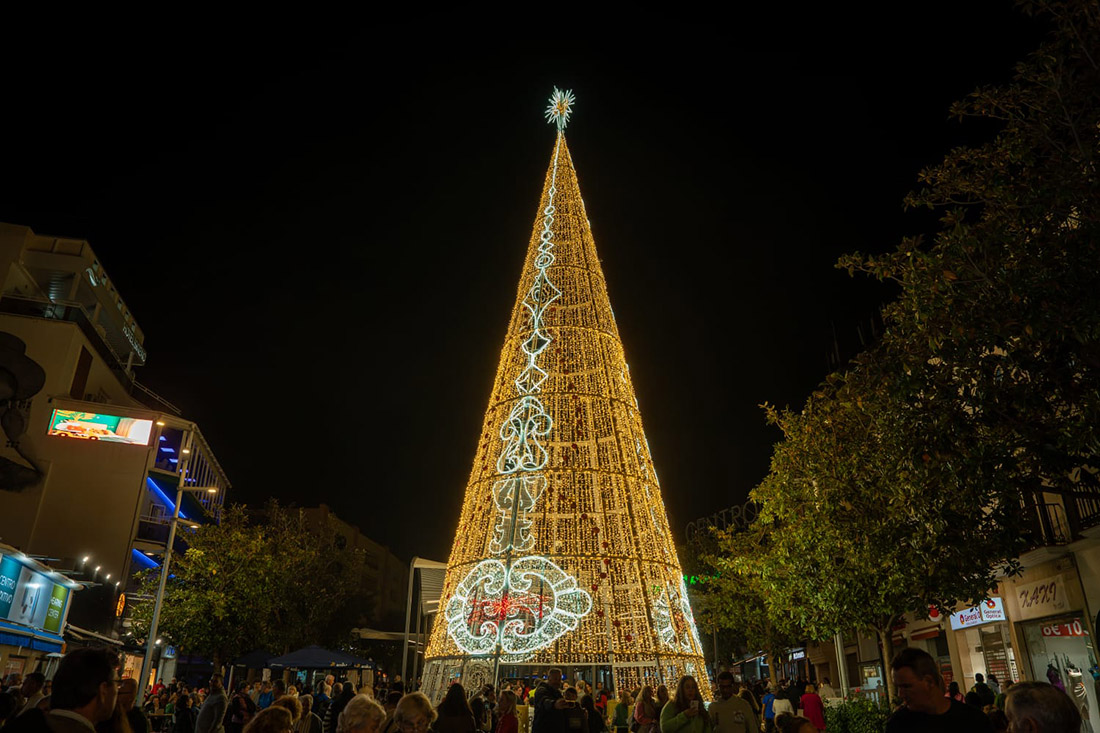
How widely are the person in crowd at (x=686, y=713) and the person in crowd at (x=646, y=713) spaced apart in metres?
3.33

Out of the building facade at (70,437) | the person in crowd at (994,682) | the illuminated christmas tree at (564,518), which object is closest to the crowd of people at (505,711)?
the illuminated christmas tree at (564,518)

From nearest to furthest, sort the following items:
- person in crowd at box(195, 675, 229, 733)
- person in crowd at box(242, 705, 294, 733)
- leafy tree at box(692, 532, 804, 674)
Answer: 1. person in crowd at box(242, 705, 294, 733)
2. person in crowd at box(195, 675, 229, 733)
3. leafy tree at box(692, 532, 804, 674)

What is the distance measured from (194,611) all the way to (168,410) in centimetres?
2027

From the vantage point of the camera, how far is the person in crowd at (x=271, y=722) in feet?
13.5

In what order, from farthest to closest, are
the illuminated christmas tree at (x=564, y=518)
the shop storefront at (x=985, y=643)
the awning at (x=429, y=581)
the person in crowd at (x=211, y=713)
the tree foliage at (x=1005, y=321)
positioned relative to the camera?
the awning at (x=429, y=581) → the shop storefront at (x=985, y=643) → the illuminated christmas tree at (x=564, y=518) → the person in crowd at (x=211, y=713) → the tree foliage at (x=1005, y=321)

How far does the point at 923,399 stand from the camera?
8922mm

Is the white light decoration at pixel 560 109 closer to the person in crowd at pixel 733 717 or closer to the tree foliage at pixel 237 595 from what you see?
the person in crowd at pixel 733 717

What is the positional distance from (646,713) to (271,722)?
690cm

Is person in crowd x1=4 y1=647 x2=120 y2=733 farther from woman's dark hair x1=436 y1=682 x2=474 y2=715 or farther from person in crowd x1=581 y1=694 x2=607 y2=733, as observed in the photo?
person in crowd x1=581 y1=694 x2=607 y2=733

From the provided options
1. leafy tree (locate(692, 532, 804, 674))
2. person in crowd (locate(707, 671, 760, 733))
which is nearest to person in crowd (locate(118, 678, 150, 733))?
person in crowd (locate(707, 671, 760, 733))

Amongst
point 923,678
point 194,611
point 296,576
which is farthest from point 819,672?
point 923,678

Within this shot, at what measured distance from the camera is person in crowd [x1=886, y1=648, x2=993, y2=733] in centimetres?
356

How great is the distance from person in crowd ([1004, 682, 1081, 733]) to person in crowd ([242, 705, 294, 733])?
12.1 ft

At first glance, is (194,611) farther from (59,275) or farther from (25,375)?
(59,275)
